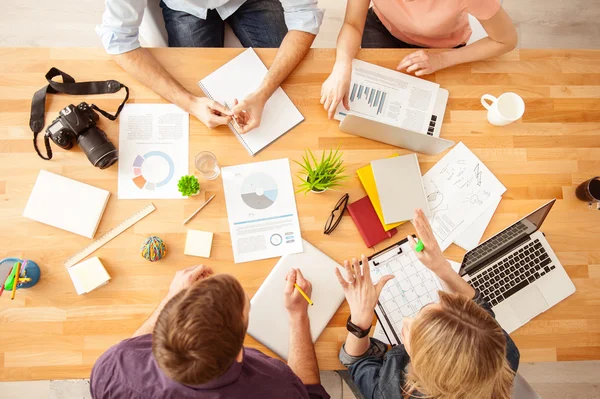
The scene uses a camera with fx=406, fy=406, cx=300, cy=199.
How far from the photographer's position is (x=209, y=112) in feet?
4.55

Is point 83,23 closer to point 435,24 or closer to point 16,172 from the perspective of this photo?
point 16,172

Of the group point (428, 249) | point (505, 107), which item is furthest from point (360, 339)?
point (505, 107)

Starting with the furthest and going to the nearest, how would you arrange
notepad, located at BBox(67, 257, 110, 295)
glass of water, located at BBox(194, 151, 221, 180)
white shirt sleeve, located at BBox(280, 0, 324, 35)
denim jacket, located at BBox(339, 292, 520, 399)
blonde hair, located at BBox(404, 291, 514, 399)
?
white shirt sleeve, located at BBox(280, 0, 324, 35) → glass of water, located at BBox(194, 151, 221, 180) → notepad, located at BBox(67, 257, 110, 295) → denim jacket, located at BBox(339, 292, 520, 399) → blonde hair, located at BBox(404, 291, 514, 399)

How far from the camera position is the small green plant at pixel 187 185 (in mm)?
1312

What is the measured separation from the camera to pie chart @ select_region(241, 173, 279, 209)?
54.5 inches

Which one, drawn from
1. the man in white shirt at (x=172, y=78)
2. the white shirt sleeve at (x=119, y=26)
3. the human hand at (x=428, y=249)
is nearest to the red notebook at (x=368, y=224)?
the human hand at (x=428, y=249)

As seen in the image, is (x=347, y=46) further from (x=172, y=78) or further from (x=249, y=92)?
(x=172, y=78)

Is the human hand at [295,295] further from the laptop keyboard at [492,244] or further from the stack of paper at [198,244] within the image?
the laptop keyboard at [492,244]

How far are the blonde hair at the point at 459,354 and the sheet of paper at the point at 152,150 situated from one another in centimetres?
89

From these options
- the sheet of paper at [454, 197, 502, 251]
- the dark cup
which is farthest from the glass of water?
the dark cup

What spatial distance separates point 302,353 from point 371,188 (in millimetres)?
583

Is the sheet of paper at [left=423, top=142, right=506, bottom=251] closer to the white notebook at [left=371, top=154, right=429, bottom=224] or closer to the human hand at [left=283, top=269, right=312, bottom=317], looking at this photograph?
the white notebook at [left=371, top=154, right=429, bottom=224]

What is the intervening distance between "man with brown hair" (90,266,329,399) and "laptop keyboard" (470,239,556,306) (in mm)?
630

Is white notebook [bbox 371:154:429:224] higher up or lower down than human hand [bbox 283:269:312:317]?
higher up
